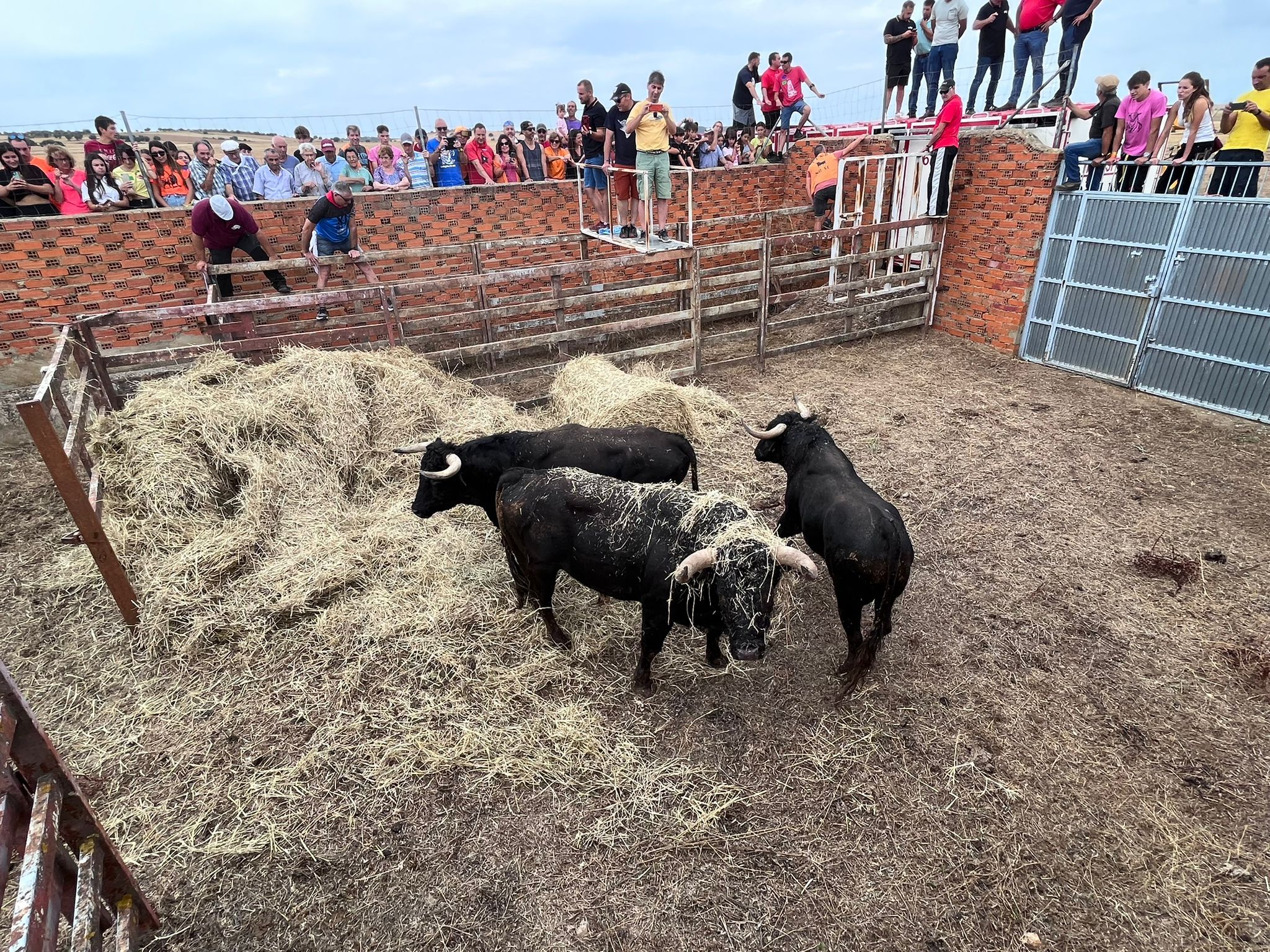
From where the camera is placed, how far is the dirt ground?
300cm

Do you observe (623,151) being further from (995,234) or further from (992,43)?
(992,43)

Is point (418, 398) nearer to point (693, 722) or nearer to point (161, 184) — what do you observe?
point (693, 722)

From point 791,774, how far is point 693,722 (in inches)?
25.1

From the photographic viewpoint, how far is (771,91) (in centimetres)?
1377

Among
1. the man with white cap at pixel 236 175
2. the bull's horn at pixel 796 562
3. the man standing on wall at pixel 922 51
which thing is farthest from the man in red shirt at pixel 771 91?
the bull's horn at pixel 796 562

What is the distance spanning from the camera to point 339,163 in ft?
35.3

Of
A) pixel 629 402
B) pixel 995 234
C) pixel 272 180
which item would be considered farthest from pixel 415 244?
pixel 995 234

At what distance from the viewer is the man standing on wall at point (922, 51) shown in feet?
38.1

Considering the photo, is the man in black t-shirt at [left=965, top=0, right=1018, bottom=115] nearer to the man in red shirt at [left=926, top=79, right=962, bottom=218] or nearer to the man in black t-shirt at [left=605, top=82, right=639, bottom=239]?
the man in red shirt at [left=926, top=79, right=962, bottom=218]

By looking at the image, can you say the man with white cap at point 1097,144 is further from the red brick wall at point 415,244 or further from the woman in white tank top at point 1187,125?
the woman in white tank top at point 1187,125

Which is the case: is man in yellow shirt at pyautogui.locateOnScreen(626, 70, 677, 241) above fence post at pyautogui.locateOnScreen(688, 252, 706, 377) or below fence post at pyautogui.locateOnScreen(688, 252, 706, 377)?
above

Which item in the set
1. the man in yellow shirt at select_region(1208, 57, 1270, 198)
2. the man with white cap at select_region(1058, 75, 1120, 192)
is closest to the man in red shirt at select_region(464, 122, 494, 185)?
the man with white cap at select_region(1058, 75, 1120, 192)

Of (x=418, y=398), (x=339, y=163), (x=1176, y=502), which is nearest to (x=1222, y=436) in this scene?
(x=1176, y=502)

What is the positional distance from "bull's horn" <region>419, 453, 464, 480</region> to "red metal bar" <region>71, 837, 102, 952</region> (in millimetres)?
2765
